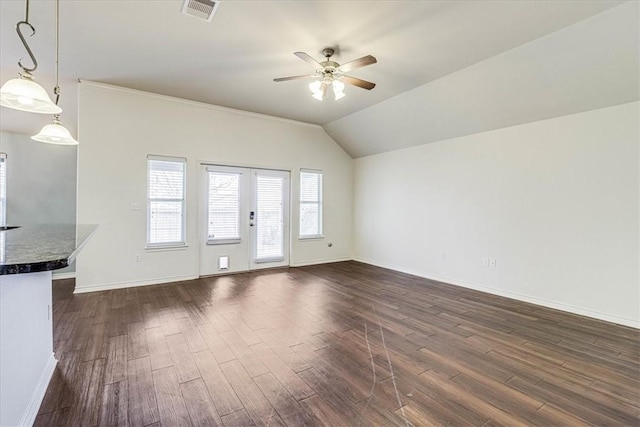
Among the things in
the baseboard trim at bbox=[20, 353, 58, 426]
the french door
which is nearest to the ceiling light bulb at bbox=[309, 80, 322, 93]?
the french door

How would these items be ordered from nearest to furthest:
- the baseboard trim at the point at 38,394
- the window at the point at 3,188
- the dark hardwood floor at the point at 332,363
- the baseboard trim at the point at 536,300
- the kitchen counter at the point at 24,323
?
1. the kitchen counter at the point at 24,323
2. the baseboard trim at the point at 38,394
3. the dark hardwood floor at the point at 332,363
4. the baseboard trim at the point at 536,300
5. the window at the point at 3,188

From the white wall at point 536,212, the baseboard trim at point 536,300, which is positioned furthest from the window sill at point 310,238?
the baseboard trim at point 536,300

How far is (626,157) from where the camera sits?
11.4 feet

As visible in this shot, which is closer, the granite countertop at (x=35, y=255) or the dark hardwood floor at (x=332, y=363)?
the granite countertop at (x=35, y=255)

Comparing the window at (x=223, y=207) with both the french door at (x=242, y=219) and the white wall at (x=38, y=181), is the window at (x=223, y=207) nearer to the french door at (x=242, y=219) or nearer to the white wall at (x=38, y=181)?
the french door at (x=242, y=219)

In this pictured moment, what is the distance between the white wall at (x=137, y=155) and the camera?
4492 mm

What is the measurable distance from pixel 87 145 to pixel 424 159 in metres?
5.82

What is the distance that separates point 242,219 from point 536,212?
197 inches

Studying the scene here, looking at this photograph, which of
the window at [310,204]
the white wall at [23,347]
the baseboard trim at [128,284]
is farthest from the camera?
the window at [310,204]

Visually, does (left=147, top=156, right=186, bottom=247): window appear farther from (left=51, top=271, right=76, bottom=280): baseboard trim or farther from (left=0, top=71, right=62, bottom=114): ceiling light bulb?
(left=0, top=71, right=62, bottom=114): ceiling light bulb

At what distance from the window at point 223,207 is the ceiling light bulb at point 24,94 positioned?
3.27m

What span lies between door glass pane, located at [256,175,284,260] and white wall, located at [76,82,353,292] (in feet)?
1.33

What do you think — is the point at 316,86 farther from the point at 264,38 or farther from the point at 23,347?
the point at 23,347

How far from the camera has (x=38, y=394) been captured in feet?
6.46
